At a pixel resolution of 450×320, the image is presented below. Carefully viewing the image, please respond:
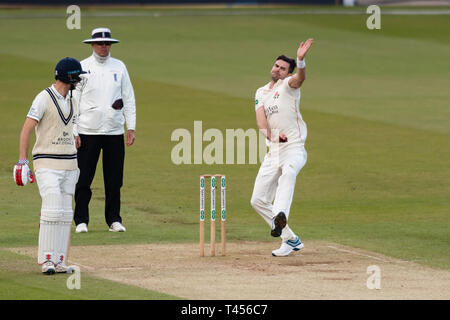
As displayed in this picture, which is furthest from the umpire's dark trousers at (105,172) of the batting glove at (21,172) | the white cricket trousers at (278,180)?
the batting glove at (21,172)

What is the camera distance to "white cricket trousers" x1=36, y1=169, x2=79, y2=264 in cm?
1096

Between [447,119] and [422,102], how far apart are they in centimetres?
237

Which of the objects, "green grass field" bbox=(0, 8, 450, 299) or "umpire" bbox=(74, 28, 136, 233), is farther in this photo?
"umpire" bbox=(74, 28, 136, 233)

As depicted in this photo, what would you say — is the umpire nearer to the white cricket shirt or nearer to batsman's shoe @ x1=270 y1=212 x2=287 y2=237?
the white cricket shirt

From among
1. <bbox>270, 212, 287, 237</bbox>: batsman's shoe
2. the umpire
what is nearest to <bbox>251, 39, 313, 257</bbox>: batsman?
<bbox>270, 212, 287, 237</bbox>: batsman's shoe

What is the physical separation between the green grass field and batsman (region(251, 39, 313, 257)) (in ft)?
3.57

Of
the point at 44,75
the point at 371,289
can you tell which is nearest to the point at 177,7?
the point at 44,75

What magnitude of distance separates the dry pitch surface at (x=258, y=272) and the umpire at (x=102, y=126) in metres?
1.40

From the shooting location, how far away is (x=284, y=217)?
1211 centimetres

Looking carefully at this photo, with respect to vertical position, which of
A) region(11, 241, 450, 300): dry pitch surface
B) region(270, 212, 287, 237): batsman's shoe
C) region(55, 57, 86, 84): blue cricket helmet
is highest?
region(55, 57, 86, 84): blue cricket helmet

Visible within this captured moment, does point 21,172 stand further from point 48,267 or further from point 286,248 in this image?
point 286,248

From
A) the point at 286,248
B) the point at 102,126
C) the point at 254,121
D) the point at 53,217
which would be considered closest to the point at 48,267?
the point at 53,217

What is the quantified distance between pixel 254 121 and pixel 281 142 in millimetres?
11642
